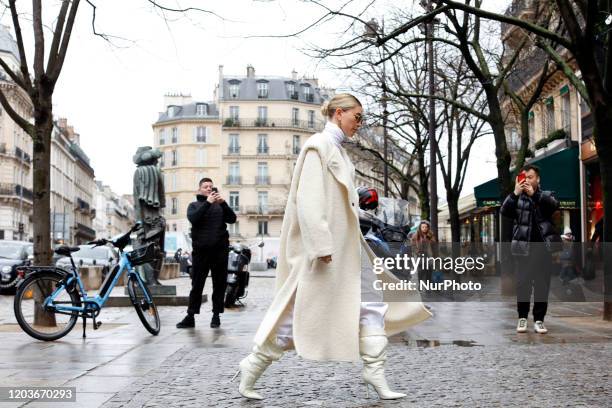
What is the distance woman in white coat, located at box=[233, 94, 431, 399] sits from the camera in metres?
5.24

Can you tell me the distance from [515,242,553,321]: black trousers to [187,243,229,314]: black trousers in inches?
137

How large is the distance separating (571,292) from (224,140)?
88258mm

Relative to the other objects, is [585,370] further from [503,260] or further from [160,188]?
[160,188]

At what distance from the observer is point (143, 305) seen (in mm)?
9695

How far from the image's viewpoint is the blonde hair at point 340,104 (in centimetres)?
560

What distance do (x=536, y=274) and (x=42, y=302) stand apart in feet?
16.9

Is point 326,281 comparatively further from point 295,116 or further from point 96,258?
point 295,116

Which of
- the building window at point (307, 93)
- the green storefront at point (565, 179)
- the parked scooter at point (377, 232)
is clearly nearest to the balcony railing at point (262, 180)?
the building window at point (307, 93)

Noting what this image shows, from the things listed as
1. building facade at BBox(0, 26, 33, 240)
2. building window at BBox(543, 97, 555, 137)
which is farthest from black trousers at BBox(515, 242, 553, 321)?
building facade at BBox(0, 26, 33, 240)

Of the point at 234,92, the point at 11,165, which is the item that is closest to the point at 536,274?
the point at 11,165

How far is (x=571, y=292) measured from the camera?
13.2m

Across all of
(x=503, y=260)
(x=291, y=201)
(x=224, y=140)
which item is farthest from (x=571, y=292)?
(x=224, y=140)

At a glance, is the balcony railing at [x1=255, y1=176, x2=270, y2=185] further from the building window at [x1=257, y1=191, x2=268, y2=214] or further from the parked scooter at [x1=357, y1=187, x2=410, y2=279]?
the parked scooter at [x1=357, y1=187, x2=410, y2=279]

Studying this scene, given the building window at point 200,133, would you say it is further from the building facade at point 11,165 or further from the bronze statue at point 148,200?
the bronze statue at point 148,200
